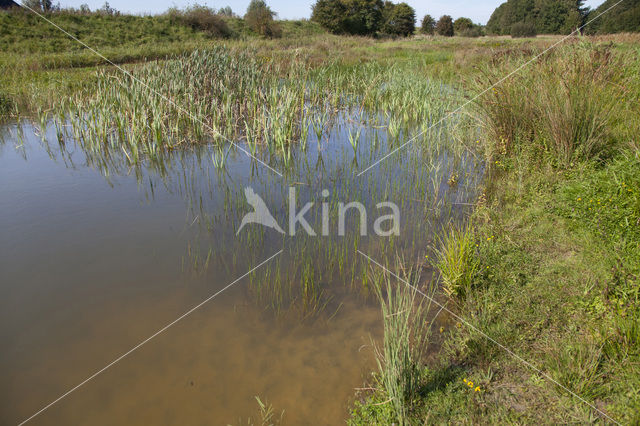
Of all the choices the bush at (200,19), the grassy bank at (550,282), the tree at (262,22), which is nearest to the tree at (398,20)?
the tree at (262,22)

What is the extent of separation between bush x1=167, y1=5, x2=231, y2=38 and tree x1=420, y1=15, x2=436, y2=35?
86.1ft

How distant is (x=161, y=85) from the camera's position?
21.0ft

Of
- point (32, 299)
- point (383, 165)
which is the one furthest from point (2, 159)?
point (383, 165)

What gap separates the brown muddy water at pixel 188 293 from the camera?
199 cm

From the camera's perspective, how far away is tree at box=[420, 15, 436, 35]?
4166cm

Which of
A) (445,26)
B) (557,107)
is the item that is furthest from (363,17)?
(557,107)

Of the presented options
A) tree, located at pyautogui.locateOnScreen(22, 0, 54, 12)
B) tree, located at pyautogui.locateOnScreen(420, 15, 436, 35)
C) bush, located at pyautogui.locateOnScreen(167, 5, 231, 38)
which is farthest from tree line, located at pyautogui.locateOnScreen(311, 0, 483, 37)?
tree, located at pyautogui.locateOnScreen(22, 0, 54, 12)

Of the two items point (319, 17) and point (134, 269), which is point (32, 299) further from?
point (319, 17)

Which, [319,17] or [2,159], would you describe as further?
[319,17]

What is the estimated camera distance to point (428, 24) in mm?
41812

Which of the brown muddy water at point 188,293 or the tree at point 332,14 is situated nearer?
the brown muddy water at point 188,293

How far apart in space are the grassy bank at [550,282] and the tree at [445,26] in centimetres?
4115

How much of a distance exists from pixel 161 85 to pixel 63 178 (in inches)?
98.2

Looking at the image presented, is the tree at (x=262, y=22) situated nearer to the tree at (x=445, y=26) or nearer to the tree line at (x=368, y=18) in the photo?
the tree line at (x=368, y=18)
